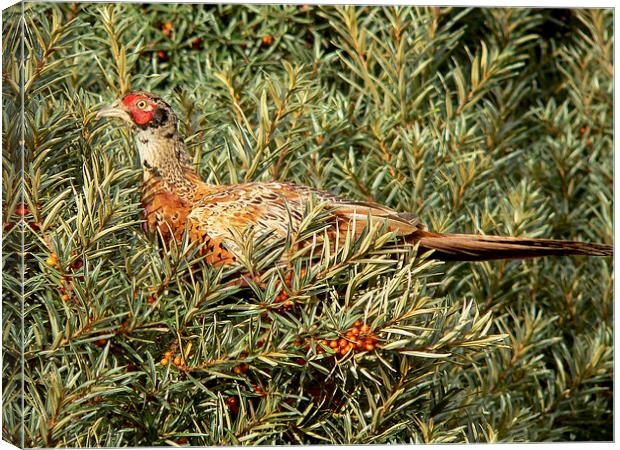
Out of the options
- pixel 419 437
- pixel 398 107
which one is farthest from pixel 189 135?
pixel 419 437

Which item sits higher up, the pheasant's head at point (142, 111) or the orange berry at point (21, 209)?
the pheasant's head at point (142, 111)

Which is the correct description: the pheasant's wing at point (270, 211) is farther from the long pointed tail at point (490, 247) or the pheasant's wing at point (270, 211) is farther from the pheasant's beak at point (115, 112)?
the pheasant's beak at point (115, 112)

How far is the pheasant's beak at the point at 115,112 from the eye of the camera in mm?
1644

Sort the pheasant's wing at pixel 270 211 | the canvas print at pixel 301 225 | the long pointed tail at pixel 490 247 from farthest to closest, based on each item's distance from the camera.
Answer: the long pointed tail at pixel 490 247 → the pheasant's wing at pixel 270 211 → the canvas print at pixel 301 225

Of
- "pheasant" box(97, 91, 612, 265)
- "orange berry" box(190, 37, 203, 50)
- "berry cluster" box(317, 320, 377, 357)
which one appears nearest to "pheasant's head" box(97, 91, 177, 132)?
"pheasant" box(97, 91, 612, 265)

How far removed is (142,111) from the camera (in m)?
1.67

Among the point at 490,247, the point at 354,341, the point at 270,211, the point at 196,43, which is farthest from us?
the point at 196,43

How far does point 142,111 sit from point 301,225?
354mm

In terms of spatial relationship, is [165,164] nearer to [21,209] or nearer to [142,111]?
[142,111]

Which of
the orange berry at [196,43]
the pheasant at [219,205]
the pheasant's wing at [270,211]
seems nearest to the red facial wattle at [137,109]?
the pheasant at [219,205]

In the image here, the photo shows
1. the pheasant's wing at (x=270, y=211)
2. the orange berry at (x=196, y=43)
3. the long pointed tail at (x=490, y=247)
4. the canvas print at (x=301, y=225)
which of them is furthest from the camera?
the orange berry at (x=196, y=43)

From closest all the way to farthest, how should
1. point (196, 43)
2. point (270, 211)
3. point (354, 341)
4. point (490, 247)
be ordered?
point (354, 341) → point (270, 211) → point (490, 247) → point (196, 43)

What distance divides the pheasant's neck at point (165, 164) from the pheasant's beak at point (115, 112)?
0.11 ft

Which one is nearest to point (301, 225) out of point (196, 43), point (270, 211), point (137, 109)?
point (270, 211)
